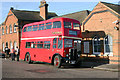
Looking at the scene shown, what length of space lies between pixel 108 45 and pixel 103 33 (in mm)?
1428

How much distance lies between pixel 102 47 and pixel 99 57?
1.14m

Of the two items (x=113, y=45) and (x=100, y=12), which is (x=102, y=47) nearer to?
(x=113, y=45)

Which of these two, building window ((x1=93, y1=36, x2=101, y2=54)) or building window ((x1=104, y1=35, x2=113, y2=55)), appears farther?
building window ((x1=93, y1=36, x2=101, y2=54))

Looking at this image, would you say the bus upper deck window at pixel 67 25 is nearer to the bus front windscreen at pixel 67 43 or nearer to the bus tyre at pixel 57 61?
the bus front windscreen at pixel 67 43

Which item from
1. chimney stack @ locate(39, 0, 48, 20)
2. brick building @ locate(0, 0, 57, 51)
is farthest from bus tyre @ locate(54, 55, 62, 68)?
chimney stack @ locate(39, 0, 48, 20)

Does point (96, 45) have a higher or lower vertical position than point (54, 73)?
higher

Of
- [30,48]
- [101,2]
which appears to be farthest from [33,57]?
[101,2]

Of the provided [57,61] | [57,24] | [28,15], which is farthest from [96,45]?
[28,15]

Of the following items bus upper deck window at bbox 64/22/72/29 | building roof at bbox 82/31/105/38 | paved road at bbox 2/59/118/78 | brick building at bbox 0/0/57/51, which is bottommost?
paved road at bbox 2/59/118/78

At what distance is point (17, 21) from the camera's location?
32.8 m

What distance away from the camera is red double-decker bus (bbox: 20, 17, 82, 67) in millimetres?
15148

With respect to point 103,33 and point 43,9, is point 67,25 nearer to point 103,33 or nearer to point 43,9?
point 103,33

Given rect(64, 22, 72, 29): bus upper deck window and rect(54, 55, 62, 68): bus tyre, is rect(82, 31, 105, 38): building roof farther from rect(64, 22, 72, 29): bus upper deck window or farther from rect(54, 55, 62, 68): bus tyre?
rect(54, 55, 62, 68): bus tyre

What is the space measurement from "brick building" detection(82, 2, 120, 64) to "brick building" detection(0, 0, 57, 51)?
15.6 metres
